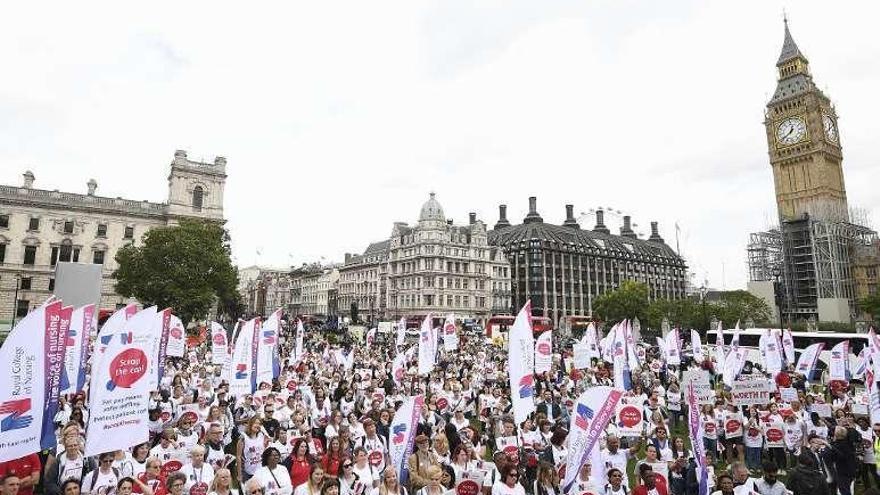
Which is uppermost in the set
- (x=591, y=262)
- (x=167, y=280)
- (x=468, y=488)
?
(x=591, y=262)

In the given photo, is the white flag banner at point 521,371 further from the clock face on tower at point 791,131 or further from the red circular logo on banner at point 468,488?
the clock face on tower at point 791,131

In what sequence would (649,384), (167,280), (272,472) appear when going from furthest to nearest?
(167,280), (649,384), (272,472)

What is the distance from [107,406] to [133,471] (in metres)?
1.23

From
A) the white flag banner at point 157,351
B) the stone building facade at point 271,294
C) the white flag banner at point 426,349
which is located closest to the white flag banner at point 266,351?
the white flag banner at point 157,351

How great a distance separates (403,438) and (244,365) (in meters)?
7.86

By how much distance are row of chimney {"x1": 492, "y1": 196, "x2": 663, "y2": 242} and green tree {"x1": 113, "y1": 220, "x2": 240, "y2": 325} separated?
217 ft

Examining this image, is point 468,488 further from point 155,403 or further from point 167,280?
point 167,280

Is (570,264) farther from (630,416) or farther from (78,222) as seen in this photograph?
(630,416)

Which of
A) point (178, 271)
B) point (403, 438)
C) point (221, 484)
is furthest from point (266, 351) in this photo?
point (178, 271)

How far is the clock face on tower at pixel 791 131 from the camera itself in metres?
112

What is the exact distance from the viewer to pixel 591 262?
121000 millimetres

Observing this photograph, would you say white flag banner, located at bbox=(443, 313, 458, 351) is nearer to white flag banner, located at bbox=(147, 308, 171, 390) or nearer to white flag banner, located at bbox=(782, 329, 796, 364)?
white flag banner, located at bbox=(147, 308, 171, 390)

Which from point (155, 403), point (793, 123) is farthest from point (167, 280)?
point (793, 123)

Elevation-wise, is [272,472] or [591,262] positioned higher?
[591,262]
